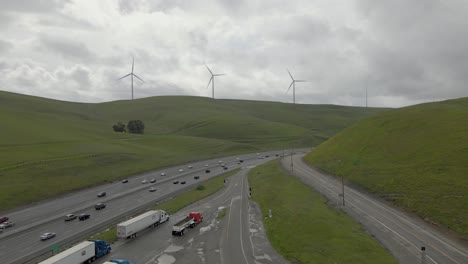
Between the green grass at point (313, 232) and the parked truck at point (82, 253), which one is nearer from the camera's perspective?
the parked truck at point (82, 253)

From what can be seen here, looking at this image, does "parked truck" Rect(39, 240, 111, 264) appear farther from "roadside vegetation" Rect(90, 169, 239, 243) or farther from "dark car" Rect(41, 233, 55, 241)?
"dark car" Rect(41, 233, 55, 241)

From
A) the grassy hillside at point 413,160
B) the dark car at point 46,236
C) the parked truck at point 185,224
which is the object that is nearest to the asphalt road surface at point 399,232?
the grassy hillside at point 413,160

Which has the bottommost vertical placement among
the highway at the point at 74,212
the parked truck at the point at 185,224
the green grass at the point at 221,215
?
the highway at the point at 74,212

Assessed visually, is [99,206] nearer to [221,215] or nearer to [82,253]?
[221,215]

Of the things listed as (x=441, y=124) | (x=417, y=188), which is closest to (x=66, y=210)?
(x=417, y=188)

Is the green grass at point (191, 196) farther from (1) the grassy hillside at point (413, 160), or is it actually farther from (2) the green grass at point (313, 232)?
(1) the grassy hillside at point (413, 160)

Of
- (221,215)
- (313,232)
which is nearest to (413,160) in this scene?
(313,232)
